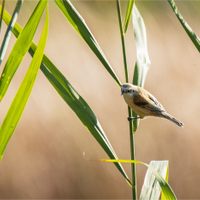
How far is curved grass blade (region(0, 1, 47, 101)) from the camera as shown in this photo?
0.65 m

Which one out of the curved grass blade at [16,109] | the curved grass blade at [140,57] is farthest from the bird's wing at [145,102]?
→ the curved grass blade at [16,109]

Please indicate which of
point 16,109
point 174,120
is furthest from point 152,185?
point 16,109

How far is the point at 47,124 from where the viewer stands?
97.8 inches

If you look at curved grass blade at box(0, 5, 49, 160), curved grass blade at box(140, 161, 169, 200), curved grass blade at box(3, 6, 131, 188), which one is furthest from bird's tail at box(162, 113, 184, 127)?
curved grass blade at box(0, 5, 49, 160)

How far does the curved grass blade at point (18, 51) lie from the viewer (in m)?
0.65

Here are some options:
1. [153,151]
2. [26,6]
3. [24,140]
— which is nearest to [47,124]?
A: [24,140]

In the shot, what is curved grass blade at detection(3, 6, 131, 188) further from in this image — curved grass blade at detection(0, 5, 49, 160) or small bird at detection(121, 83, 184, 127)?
small bird at detection(121, 83, 184, 127)

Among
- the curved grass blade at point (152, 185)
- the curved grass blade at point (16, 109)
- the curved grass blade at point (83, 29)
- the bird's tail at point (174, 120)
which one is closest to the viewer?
the curved grass blade at point (16, 109)

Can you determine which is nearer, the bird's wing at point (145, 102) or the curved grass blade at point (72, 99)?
the curved grass blade at point (72, 99)

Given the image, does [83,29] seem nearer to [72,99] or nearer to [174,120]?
[72,99]

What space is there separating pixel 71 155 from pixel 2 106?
0.82 metres

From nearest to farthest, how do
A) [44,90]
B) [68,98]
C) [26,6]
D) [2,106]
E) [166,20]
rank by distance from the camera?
[68,98]
[2,106]
[44,90]
[26,6]
[166,20]

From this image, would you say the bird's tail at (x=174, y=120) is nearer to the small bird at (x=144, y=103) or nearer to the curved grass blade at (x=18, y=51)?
the small bird at (x=144, y=103)

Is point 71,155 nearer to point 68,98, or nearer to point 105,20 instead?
point 105,20
